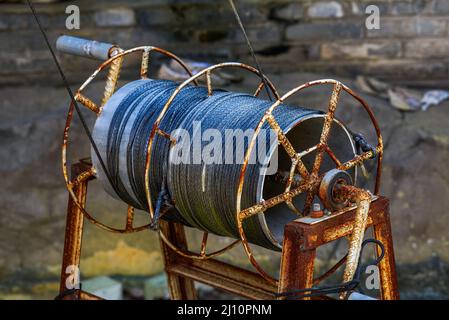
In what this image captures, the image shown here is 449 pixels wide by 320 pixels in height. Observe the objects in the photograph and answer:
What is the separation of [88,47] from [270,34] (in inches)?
121

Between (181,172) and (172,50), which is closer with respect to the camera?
(181,172)

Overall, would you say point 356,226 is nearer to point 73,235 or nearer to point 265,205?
point 265,205

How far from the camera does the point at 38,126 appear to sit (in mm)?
7184

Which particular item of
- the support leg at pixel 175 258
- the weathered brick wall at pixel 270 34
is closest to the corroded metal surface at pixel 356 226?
the support leg at pixel 175 258

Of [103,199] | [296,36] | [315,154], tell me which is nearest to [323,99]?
[296,36]

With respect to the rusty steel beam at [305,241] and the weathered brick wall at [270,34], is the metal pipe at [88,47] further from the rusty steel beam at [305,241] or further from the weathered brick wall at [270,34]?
the weathered brick wall at [270,34]

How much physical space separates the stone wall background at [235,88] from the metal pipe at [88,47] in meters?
2.40

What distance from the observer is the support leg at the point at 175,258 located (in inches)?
199

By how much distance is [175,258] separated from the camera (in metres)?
5.06

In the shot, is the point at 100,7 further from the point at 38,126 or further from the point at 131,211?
the point at 131,211

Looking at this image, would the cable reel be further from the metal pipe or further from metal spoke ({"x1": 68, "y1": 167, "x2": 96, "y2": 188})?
metal spoke ({"x1": 68, "y1": 167, "x2": 96, "y2": 188})

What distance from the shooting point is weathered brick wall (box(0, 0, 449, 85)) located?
741 centimetres

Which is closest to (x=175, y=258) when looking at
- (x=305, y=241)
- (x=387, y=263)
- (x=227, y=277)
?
(x=227, y=277)

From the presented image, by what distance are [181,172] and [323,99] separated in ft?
10.8
